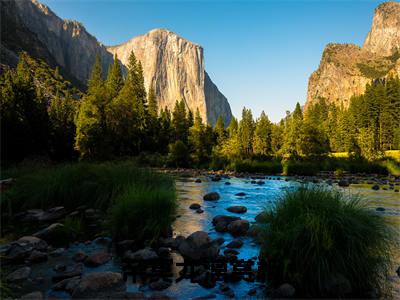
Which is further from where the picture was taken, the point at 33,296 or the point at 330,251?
the point at 330,251

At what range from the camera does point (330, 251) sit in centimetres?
422

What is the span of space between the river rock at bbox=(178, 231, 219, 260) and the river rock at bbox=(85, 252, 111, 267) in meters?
1.43

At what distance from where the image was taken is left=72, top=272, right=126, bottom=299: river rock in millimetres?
4295

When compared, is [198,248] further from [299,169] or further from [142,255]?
[299,169]

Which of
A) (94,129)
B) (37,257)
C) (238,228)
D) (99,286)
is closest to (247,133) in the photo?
(94,129)

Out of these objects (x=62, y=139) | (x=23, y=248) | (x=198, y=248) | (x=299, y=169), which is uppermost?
(x=62, y=139)

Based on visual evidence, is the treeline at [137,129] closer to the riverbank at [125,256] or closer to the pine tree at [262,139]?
the pine tree at [262,139]

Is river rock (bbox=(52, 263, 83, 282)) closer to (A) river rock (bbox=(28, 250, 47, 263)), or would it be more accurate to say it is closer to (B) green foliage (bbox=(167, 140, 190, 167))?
(A) river rock (bbox=(28, 250, 47, 263))

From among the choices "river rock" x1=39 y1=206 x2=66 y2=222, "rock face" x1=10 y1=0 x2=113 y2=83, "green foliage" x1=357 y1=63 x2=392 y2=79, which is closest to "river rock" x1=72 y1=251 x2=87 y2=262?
"river rock" x1=39 y1=206 x2=66 y2=222

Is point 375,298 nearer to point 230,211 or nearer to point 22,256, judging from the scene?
point 22,256

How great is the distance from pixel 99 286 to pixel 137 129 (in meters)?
44.7

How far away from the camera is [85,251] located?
6285mm

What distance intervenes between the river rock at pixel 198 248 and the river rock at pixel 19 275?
2667 millimetres

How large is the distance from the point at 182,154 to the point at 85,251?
3434cm
